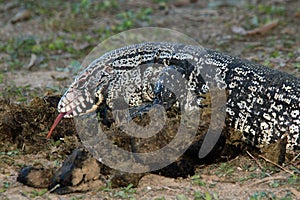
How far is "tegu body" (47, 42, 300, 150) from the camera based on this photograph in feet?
16.4

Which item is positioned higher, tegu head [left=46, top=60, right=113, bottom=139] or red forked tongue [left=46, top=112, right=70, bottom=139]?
tegu head [left=46, top=60, right=113, bottom=139]

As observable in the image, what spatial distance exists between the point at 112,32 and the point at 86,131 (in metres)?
3.98

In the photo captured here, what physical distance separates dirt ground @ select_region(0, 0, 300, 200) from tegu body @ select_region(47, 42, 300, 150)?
264 millimetres

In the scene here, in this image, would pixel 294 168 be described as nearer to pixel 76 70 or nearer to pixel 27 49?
pixel 76 70

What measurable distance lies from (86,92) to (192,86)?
102cm

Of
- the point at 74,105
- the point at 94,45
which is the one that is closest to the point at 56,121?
the point at 74,105

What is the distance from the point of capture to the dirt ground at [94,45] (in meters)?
4.48

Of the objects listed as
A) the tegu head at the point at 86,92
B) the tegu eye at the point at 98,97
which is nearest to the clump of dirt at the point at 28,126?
the tegu head at the point at 86,92

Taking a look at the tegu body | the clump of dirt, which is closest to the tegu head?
the tegu body

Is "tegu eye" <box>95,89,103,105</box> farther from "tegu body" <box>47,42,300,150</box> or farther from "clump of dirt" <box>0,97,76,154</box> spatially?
"clump of dirt" <box>0,97,76,154</box>

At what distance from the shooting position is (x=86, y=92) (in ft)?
17.9

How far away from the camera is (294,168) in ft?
15.6

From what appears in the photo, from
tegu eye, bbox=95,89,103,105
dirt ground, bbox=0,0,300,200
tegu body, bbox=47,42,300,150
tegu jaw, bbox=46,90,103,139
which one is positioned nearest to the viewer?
dirt ground, bbox=0,0,300,200

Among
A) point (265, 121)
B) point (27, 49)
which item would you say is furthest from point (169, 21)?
point (265, 121)
